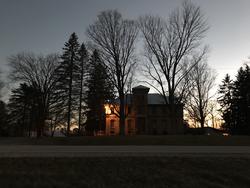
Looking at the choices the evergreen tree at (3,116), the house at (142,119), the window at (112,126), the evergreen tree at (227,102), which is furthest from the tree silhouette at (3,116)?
the evergreen tree at (227,102)

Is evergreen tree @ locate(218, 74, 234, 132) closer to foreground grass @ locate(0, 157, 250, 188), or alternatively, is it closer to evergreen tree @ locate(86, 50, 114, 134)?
evergreen tree @ locate(86, 50, 114, 134)

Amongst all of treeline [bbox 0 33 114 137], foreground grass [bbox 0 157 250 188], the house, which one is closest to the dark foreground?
foreground grass [bbox 0 157 250 188]

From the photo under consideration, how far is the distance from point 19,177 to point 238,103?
4591cm

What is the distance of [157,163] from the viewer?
469 inches

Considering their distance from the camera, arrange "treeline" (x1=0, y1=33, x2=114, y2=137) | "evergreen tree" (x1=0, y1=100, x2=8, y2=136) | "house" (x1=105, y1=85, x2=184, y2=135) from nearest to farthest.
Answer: "treeline" (x1=0, y1=33, x2=114, y2=137)
"house" (x1=105, y1=85, x2=184, y2=135)
"evergreen tree" (x1=0, y1=100, x2=8, y2=136)

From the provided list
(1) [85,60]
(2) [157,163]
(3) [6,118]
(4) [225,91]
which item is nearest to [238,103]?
(4) [225,91]

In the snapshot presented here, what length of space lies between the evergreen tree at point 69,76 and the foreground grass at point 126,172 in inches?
1403

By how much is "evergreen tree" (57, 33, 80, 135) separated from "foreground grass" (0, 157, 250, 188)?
35632mm

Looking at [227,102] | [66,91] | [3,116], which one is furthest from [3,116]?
[227,102]

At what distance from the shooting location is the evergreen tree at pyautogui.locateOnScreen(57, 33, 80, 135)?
48.1 meters

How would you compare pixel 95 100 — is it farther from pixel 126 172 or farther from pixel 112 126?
pixel 126 172

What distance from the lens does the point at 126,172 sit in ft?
34.4

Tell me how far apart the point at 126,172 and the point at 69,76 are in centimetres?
4115

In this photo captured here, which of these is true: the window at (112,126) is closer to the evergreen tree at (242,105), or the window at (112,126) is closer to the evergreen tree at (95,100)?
the evergreen tree at (95,100)
